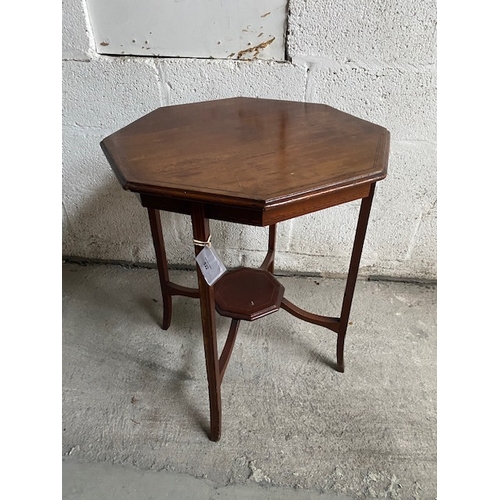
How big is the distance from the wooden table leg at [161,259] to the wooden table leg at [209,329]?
388 millimetres

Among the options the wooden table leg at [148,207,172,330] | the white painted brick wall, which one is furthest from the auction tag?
the white painted brick wall

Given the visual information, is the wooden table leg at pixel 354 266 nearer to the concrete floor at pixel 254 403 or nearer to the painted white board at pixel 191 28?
the concrete floor at pixel 254 403

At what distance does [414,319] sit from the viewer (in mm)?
1681

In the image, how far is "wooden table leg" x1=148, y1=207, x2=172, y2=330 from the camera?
1.36 m

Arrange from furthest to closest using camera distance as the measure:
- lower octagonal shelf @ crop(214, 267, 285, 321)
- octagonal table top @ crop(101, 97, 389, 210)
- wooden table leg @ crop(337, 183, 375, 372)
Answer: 1. lower octagonal shelf @ crop(214, 267, 285, 321)
2. wooden table leg @ crop(337, 183, 375, 372)
3. octagonal table top @ crop(101, 97, 389, 210)

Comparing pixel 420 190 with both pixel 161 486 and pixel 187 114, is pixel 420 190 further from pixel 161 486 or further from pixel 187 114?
pixel 161 486

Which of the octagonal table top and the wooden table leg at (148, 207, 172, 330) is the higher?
the octagonal table top

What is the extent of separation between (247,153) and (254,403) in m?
0.82

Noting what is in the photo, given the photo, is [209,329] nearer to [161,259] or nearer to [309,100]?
[161,259]

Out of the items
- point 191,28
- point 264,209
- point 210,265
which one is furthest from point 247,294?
point 191,28

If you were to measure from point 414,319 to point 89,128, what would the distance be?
1537mm

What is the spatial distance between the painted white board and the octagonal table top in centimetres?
30

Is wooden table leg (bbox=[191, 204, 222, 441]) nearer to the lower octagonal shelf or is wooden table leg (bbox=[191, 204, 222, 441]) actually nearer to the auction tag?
the auction tag

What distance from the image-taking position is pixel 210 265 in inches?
34.9
